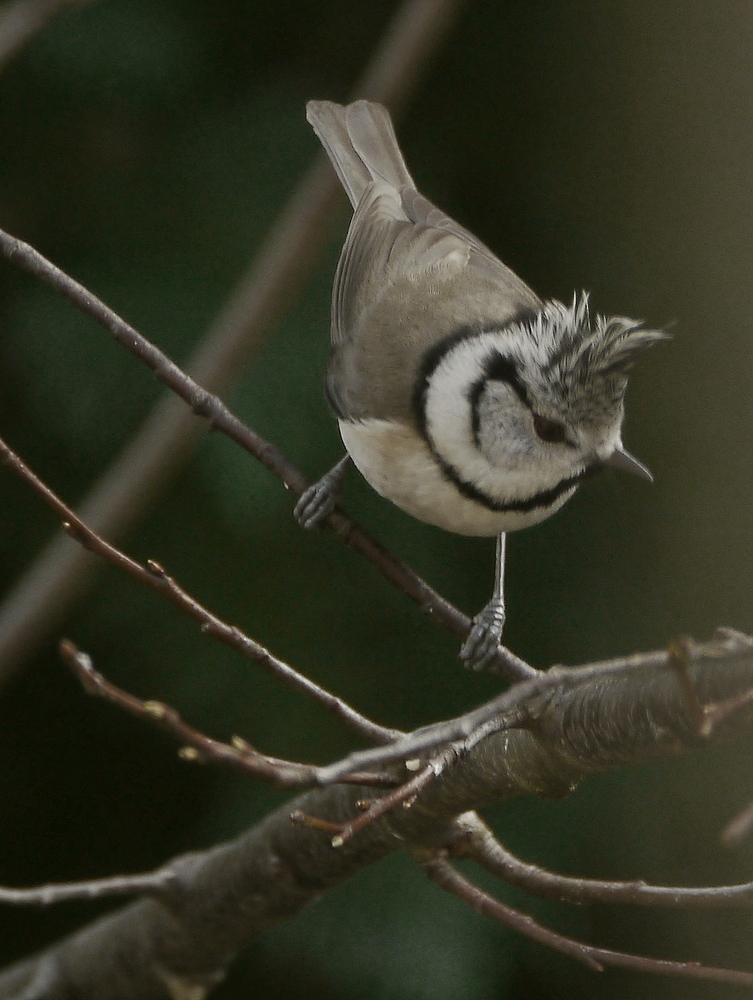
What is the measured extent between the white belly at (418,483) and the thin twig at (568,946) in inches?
16.8

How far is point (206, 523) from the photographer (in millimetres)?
1790

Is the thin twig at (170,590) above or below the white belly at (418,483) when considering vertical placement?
below

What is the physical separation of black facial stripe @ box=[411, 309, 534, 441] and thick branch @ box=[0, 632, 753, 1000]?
515 mm

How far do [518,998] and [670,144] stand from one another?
138 cm

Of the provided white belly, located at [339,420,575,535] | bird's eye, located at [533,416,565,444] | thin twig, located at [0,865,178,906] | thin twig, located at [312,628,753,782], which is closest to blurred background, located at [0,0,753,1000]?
white belly, located at [339,420,575,535]

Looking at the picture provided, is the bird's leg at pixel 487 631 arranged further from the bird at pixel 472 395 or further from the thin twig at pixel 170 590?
the thin twig at pixel 170 590

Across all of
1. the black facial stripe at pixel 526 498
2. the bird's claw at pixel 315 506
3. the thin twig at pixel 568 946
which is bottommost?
the thin twig at pixel 568 946

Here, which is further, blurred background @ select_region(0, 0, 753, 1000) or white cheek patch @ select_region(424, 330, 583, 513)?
blurred background @ select_region(0, 0, 753, 1000)

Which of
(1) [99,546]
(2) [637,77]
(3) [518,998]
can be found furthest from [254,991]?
(2) [637,77]

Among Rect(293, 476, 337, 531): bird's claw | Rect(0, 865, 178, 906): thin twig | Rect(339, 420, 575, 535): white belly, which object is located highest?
Rect(339, 420, 575, 535): white belly

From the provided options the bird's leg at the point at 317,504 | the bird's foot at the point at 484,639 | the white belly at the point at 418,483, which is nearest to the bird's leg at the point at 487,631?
the bird's foot at the point at 484,639

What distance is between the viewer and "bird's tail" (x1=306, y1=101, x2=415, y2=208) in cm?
170

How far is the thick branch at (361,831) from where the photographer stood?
729 mm

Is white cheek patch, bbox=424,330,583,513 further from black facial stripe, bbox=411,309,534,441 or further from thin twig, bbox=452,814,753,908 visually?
thin twig, bbox=452,814,753,908
